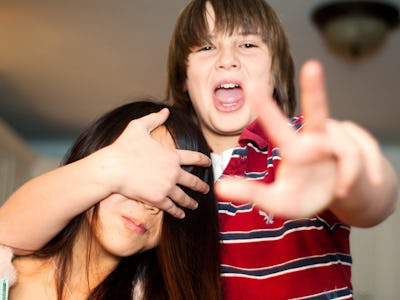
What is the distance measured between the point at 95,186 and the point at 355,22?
1677 mm

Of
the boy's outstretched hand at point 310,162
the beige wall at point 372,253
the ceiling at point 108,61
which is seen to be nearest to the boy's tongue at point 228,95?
the boy's outstretched hand at point 310,162

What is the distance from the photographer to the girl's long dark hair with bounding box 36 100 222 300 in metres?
1.04

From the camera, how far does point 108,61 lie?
2.84 metres

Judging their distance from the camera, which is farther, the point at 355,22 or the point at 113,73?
the point at 113,73

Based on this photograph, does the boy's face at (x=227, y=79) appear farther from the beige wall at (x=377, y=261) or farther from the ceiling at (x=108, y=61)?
the beige wall at (x=377, y=261)

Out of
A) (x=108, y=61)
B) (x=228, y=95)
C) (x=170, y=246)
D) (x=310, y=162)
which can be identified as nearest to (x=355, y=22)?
(x=108, y=61)

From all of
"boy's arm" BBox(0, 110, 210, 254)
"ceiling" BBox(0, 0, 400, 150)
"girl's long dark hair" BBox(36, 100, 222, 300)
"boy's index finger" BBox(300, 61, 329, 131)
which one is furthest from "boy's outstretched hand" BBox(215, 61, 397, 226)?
"ceiling" BBox(0, 0, 400, 150)

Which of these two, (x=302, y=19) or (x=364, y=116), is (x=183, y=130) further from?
(x=364, y=116)

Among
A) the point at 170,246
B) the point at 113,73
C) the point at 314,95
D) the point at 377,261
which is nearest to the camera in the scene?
the point at 314,95

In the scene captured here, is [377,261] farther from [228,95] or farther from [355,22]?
[228,95]

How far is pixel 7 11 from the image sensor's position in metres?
2.43

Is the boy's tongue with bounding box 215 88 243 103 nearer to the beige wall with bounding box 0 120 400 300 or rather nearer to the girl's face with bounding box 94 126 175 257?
the girl's face with bounding box 94 126 175 257

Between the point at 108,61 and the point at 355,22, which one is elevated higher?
the point at 355,22

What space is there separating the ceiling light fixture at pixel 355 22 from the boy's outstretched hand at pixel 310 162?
1.80 meters
